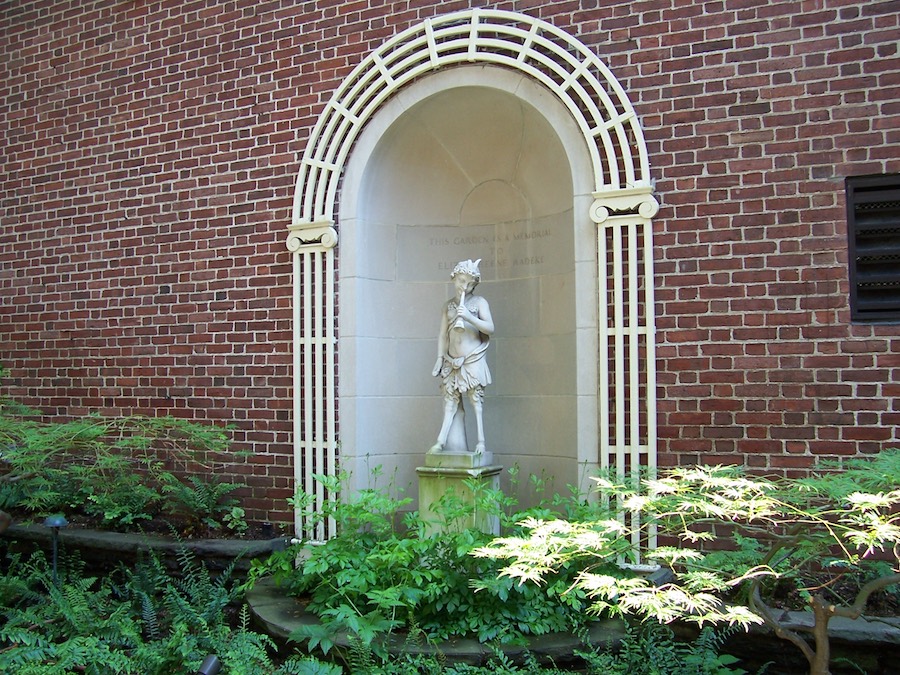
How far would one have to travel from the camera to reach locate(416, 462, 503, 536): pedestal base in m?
5.55

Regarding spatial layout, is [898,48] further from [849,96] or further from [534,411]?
[534,411]

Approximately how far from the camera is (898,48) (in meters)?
4.92

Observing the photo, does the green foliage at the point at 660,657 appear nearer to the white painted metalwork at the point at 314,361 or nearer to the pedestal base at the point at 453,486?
the pedestal base at the point at 453,486

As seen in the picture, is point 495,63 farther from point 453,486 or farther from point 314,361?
point 453,486

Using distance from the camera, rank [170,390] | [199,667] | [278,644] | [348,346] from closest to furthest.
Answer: [199,667] → [278,644] → [348,346] → [170,390]

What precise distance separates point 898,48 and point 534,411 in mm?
3397

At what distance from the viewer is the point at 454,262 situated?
6879mm

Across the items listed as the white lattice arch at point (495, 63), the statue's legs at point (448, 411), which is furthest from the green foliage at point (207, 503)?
the white lattice arch at point (495, 63)

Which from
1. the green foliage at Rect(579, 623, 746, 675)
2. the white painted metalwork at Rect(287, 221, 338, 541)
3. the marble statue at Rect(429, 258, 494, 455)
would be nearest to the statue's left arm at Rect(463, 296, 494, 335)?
the marble statue at Rect(429, 258, 494, 455)

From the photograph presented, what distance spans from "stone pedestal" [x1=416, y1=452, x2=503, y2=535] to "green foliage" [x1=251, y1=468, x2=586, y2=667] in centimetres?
45

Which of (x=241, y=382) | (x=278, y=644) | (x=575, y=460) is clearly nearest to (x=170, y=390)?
(x=241, y=382)

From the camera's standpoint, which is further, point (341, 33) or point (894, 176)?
point (341, 33)

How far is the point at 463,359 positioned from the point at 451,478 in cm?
84

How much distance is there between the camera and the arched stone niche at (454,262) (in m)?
6.21
